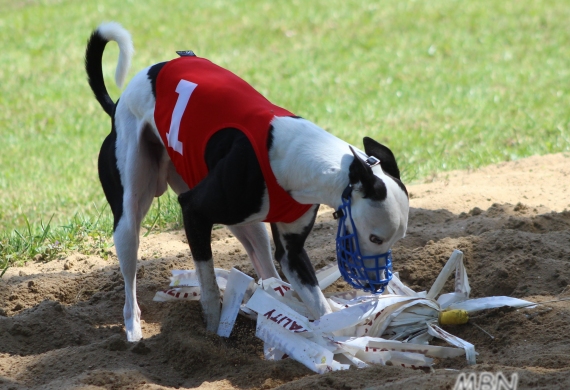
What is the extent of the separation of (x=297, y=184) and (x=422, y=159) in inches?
154

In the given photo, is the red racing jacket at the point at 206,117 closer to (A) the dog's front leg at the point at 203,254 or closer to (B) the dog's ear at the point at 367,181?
(A) the dog's front leg at the point at 203,254

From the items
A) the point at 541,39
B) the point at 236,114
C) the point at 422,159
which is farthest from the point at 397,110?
the point at 236,114

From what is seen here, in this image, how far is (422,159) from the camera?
23.9 feet

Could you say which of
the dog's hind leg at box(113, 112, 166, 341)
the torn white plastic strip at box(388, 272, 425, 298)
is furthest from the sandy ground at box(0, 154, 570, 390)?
the torn white plastic strip at box(388, 272, 425, 298)

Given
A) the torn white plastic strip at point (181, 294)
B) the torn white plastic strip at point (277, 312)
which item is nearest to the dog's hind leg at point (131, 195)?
the torn white plastic strip at point (181, 294)

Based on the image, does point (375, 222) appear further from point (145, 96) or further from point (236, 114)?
point (145, 96)

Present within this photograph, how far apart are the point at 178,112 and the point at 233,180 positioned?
60 centimetres

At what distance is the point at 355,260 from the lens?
11.3 feet

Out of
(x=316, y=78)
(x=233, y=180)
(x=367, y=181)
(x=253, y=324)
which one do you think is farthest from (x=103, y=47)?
(x=316, y=78)

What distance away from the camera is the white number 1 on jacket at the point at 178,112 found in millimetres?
3910

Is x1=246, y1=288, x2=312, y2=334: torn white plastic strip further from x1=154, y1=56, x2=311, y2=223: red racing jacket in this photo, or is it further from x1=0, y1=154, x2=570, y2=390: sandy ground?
x1=154, y1=56, x2=311, y2=223: red racing jacket

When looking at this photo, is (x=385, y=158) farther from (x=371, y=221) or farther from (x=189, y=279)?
(x=189, y=279)

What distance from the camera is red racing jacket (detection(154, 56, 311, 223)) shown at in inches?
144

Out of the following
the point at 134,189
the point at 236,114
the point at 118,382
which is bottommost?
the point at 118,382
